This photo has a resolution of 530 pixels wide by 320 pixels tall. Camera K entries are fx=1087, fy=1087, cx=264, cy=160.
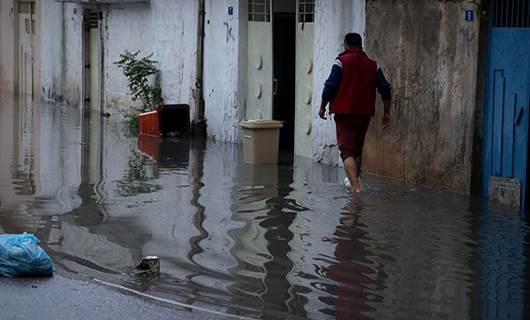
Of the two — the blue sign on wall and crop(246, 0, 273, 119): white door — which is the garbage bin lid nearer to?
crop(246, 0, 273, 119): white door

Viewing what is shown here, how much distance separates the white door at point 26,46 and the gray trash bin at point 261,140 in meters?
15.4

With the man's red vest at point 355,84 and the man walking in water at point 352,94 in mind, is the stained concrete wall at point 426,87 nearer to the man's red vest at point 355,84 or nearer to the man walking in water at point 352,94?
the man walking in water at point 352,94

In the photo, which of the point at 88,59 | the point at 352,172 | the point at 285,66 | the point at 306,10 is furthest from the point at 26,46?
the point at 352,172

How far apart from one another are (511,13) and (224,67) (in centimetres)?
756

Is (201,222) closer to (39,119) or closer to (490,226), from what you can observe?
(490,226)

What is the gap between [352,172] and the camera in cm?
1230

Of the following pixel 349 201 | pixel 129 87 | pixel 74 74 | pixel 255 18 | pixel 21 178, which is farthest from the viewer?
pixel 74 74

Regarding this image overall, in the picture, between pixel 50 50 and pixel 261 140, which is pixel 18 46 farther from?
pixel 261 140

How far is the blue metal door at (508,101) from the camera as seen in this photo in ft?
37.0

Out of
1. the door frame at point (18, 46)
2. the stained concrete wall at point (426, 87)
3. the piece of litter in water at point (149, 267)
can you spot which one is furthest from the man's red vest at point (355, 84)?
the door frame at point (18, 46)

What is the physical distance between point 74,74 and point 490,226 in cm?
1744

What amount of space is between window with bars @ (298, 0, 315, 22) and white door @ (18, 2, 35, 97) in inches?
565

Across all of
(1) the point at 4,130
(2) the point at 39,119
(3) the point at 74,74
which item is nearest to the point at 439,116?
(1) the point at 4,130

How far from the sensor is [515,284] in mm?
8062
